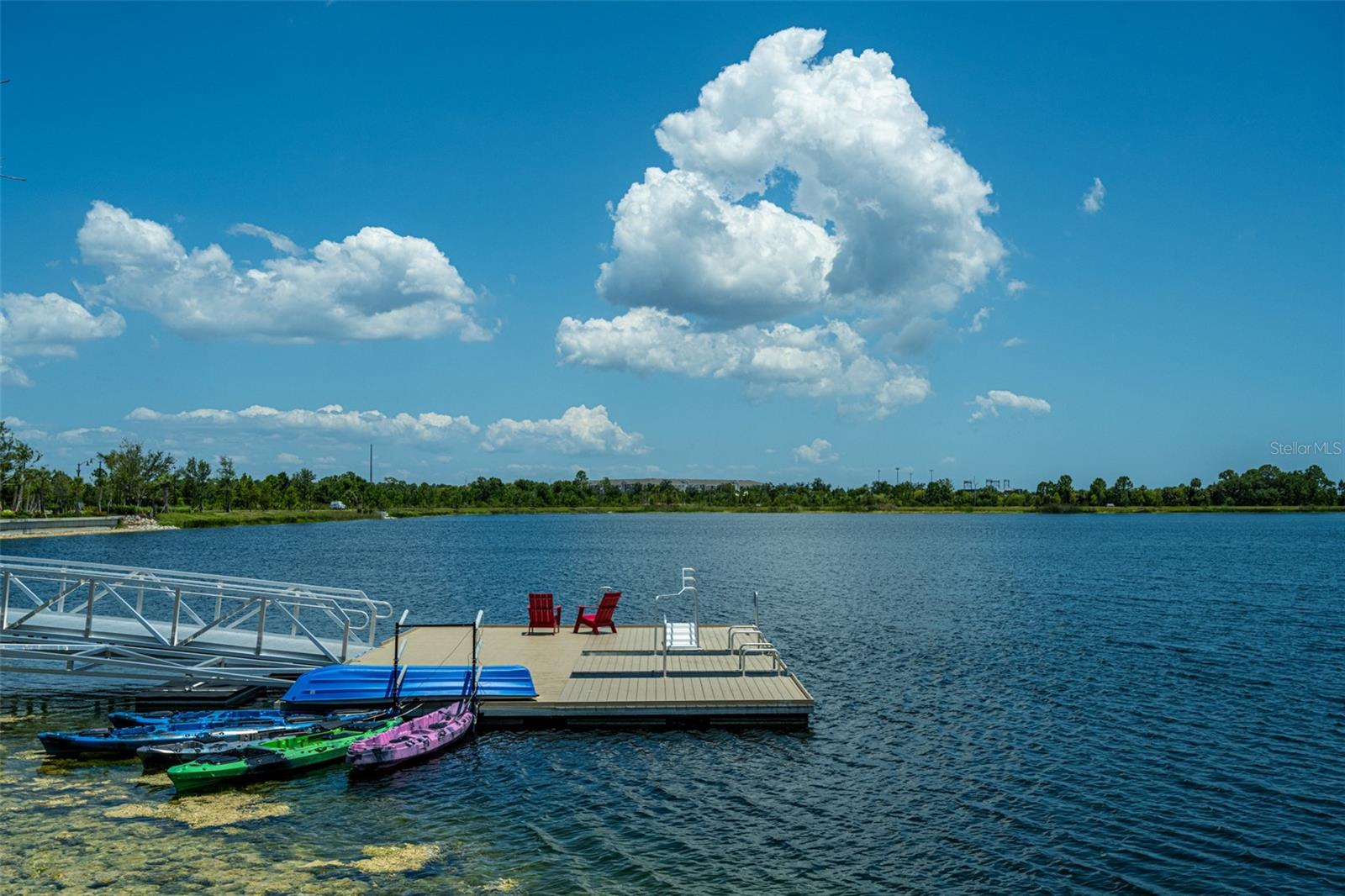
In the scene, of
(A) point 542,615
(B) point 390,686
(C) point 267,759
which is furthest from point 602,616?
(C) point 267,759

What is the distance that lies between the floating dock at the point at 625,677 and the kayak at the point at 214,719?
4306 millimetres

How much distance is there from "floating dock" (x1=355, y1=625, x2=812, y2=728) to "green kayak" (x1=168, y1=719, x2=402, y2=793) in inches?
134

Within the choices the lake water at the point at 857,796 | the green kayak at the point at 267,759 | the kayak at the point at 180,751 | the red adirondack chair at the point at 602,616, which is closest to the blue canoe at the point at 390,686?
the lake water at the point at 857,796

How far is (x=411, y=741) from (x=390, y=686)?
3453mm

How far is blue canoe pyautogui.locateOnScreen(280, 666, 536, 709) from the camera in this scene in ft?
71.6

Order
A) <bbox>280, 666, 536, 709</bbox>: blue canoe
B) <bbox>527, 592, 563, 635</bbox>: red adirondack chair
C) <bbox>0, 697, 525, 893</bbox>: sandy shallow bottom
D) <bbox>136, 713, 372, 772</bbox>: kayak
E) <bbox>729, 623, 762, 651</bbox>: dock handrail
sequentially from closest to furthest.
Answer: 1. <bbox>0, 697, 525, 893</bbox>: sandy shallow bottom
2. <bbox>136, 713, 372, 772</bbox>: kayak
3. <bbox>280, 666, 536, 709</bbox>: blue canoe
4. <bbox>729, 623, 762, 651</bbox>: dock handrail
5. <bbox>527, 592, 563, 635</bbox>: red adirondack chair

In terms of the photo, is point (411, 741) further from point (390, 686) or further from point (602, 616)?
point (602, 616)

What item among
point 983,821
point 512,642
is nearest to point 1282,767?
point 983,821

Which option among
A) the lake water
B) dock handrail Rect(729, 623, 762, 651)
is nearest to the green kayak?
the lake water

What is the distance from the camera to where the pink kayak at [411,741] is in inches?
719

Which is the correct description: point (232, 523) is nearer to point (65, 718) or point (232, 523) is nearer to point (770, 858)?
point (65, 718)

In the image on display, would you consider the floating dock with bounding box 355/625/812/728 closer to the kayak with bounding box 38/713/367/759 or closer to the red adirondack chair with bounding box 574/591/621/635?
the red adirondack chair with bounding box 574/591/621/635

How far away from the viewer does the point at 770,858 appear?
1447 cm

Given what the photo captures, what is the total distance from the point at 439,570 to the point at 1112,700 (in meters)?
53.7
